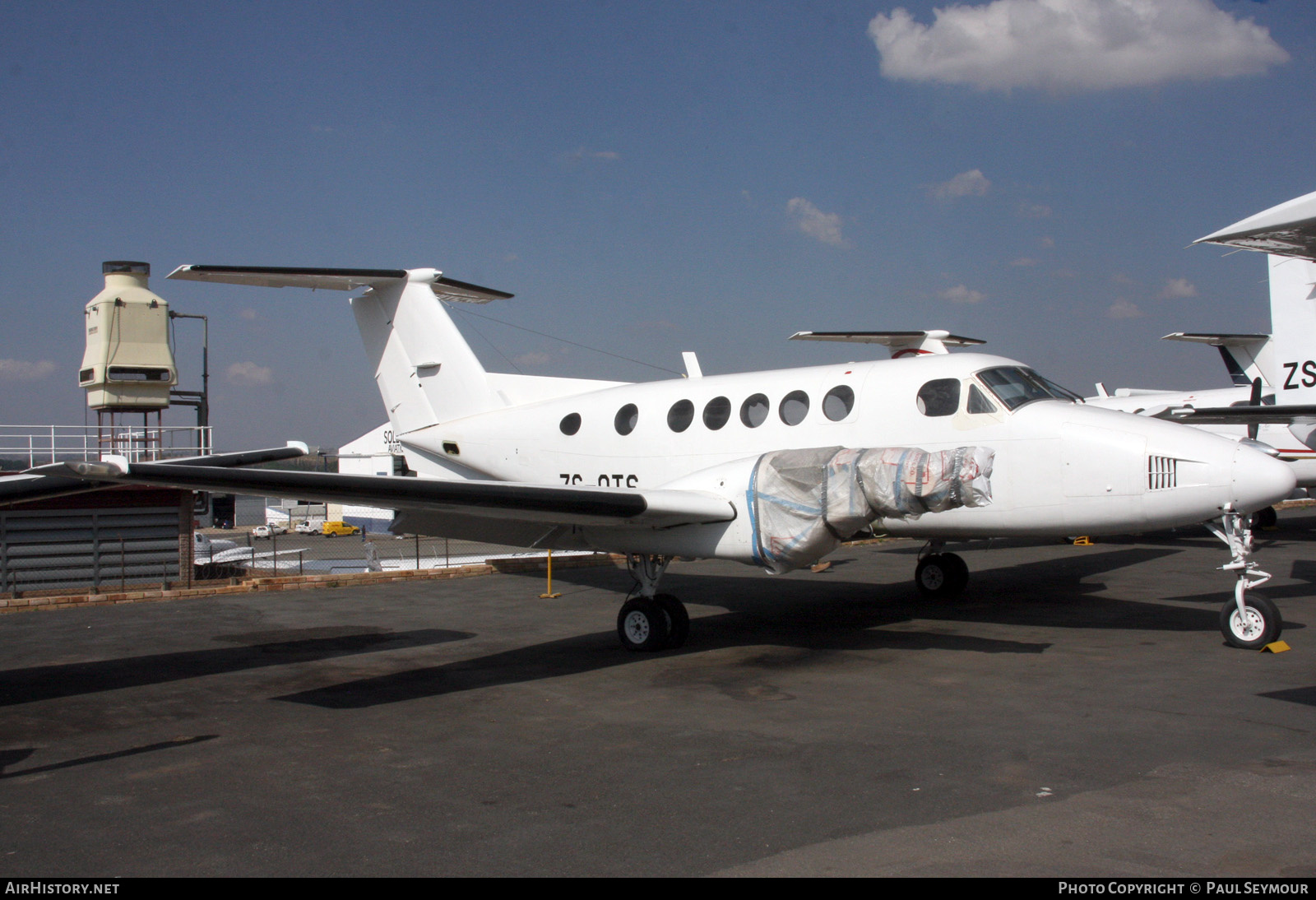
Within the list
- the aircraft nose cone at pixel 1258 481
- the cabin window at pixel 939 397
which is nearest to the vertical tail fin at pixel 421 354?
the cabin window at pixel 939 397

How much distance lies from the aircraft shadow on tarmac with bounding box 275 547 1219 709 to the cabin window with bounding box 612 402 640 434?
9.07ft

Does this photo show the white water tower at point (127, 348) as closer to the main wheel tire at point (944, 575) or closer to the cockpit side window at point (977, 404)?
the main wheel tire at point (944, 575)

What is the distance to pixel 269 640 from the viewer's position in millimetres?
11211

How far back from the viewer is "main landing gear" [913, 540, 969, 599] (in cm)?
1356

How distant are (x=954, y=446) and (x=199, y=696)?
7.90 metres

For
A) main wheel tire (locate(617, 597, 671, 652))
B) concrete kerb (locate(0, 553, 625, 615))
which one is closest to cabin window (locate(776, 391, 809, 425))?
main wheel tire (locate(617, 597, 671, 652))

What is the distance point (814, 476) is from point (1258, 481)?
4212 millimetres

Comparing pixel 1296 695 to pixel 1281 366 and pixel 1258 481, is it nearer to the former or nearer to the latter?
pixel 1258 481

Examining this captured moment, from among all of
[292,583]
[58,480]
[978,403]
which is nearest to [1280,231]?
[978,403]

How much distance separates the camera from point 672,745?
643cm

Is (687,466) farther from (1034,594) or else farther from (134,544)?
(134,544)

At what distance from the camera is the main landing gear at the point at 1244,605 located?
8945mm

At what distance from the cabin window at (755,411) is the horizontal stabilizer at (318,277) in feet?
19.5

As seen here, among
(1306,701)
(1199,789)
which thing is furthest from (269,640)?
(1306,701)
